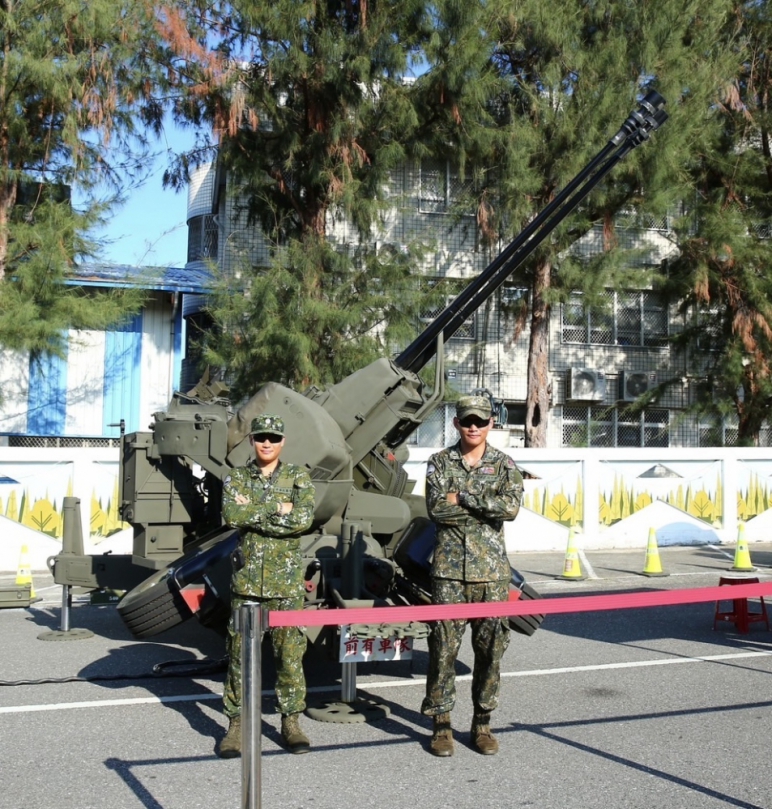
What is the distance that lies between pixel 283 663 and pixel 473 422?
63.1 inches

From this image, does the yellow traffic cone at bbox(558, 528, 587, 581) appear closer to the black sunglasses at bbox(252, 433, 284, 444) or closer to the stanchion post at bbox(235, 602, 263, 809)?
the black sunglasses at bbox(252, 433, 284, 444)

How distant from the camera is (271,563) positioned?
5371 millimetres

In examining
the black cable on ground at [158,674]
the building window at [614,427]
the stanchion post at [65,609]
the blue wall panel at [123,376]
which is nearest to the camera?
the black cable on ground at [158,674]

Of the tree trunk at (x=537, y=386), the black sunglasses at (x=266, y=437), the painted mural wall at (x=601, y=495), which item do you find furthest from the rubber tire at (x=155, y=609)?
the tree trunk at (x=537, y=386)

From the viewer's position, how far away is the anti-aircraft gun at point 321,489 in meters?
6.71

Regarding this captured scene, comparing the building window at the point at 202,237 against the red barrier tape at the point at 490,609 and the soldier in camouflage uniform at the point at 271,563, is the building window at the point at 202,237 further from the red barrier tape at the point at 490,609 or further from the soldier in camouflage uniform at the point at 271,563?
the red barrier tape at the point at 490,609

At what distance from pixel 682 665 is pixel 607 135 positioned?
38.0 feet

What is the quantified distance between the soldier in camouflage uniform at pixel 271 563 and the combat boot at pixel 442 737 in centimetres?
67

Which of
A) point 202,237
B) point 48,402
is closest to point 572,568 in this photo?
point 48,402

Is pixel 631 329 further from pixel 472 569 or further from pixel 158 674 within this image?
pixel 472 569

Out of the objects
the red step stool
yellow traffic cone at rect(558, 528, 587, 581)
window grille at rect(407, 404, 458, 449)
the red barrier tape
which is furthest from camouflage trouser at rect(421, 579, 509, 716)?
window grille at rect(407, 404, 458, 449)

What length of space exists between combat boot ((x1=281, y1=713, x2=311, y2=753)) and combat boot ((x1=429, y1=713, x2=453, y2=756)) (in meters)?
0.66

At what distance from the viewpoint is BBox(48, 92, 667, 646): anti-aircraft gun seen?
671cm

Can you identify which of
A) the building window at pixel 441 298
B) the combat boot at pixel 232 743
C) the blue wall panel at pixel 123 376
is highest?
the building window at pixel 441 298
